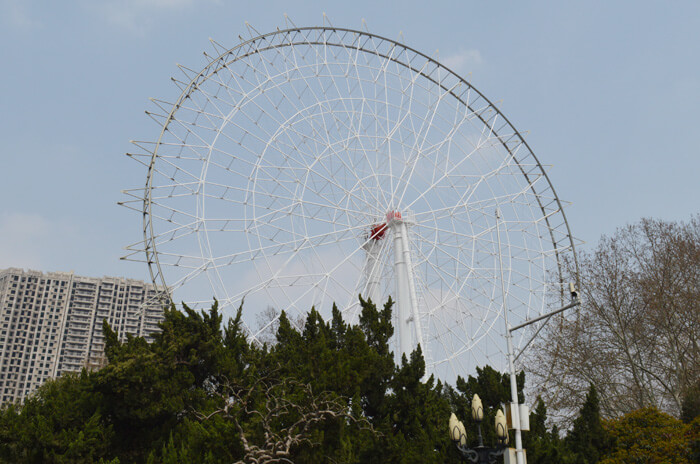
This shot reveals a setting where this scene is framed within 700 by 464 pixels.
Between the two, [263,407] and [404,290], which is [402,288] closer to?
[404,290]

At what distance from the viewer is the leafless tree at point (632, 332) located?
23.4 meters

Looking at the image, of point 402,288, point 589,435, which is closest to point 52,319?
point 402,288

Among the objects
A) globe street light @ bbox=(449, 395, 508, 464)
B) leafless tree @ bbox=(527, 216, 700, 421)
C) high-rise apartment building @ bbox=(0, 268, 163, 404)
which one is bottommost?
globe street light @ bbox=(449, 395, 508, 464)

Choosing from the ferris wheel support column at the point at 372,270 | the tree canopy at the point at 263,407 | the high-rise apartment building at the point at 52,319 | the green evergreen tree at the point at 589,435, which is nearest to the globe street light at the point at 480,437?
the tree canopy at the point at 263,407

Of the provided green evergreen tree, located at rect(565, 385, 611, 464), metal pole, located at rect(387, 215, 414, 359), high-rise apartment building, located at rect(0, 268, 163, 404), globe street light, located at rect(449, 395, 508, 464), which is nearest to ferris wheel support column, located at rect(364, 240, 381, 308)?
metal pole, located at rect(387, 215, 414, 359)

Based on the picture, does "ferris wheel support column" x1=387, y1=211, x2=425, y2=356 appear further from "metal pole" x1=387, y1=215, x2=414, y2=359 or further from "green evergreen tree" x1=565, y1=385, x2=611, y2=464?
"green evergreen tree" x1=565, y1=385, x2=611, y2=464

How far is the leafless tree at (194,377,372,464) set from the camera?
12953mm

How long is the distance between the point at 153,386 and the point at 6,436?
11.2ft

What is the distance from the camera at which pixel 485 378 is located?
18.7m

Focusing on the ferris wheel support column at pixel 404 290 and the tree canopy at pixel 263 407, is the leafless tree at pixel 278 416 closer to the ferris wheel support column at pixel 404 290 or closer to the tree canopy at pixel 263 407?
the tree canopy at pixel 263 407

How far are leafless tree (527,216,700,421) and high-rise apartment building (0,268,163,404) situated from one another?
67.2 meters

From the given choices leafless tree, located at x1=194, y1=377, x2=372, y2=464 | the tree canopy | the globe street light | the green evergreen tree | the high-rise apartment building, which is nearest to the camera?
the globe street light

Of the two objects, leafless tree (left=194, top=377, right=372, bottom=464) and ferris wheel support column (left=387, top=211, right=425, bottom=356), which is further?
ferris wheel support column (left=387, top=211, right=425, bottom=356)

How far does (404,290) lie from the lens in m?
21.1
